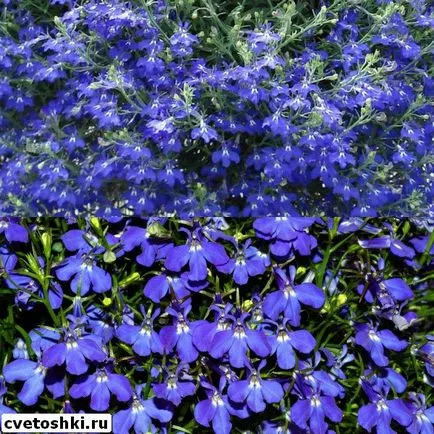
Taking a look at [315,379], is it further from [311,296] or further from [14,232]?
[14,232]

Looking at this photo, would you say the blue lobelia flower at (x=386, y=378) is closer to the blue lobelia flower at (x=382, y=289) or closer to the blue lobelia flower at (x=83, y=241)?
the blue lobelia flower at (x=382, y=289)

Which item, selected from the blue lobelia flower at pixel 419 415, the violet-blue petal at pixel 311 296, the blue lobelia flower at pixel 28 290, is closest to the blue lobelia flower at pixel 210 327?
the violet-blue petal at pixel 311 296

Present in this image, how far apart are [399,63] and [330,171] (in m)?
0.33

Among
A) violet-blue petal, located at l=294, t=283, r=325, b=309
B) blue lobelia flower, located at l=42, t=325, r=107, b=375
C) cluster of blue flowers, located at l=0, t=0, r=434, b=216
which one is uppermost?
violet-blue petal, located at l=294, t=283, r=325, b=309

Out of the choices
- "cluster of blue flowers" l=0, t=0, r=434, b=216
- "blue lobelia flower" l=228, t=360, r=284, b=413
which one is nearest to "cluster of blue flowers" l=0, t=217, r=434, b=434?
"blue lobelia flower" l=228, t=360, r=284, b=413

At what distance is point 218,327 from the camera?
1203 millimetres

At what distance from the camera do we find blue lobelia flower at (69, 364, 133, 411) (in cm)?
121

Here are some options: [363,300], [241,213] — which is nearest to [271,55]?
[241,213]

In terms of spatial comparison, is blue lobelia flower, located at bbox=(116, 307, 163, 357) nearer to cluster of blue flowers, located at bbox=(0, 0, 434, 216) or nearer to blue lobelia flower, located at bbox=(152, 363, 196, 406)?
blue lobelia flower, located at bbox=(152, 363, 196, 406)

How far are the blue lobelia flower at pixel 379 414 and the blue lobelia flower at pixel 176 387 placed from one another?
259 mm

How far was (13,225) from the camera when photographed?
127cm

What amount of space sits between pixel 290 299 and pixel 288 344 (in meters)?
0.07

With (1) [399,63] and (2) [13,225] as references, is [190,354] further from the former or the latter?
(1) [399,63]

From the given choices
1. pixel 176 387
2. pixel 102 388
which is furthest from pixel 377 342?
pixel 102 388
